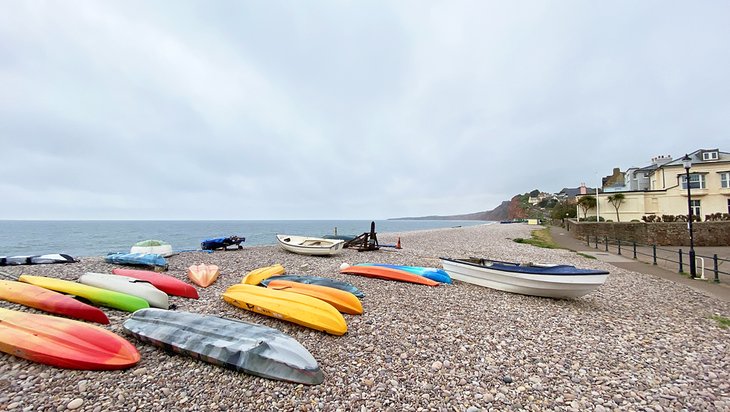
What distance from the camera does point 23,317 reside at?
4223 millimetres

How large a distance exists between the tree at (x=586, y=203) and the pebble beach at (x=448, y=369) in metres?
32.4

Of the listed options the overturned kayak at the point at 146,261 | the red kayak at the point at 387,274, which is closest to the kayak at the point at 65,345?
the red kayak at the point at 387,274

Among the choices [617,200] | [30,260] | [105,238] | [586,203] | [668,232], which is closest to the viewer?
[30,260]

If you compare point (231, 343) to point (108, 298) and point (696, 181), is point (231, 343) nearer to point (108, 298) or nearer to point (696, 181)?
point (108, 298)

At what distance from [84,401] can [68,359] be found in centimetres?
78

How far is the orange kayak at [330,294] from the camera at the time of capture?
583 cm

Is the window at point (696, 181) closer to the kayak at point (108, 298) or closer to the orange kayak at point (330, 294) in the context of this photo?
the orange kayak at point (330, 294)

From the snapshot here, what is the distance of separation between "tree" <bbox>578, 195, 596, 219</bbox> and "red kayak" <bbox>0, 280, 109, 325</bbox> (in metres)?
41.4

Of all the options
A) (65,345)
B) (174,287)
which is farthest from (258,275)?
(65,345)

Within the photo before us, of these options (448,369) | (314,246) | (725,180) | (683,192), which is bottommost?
(448,369)

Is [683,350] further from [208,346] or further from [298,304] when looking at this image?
[208,346]

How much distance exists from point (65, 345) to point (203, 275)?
457 cm

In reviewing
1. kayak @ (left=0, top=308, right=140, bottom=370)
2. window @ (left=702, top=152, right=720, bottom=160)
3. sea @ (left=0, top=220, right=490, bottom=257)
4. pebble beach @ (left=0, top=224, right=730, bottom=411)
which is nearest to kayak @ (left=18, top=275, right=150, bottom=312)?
pebble beach @ (left=0, top=224, right=730, bottom=411)

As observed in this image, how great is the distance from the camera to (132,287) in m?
6.11
